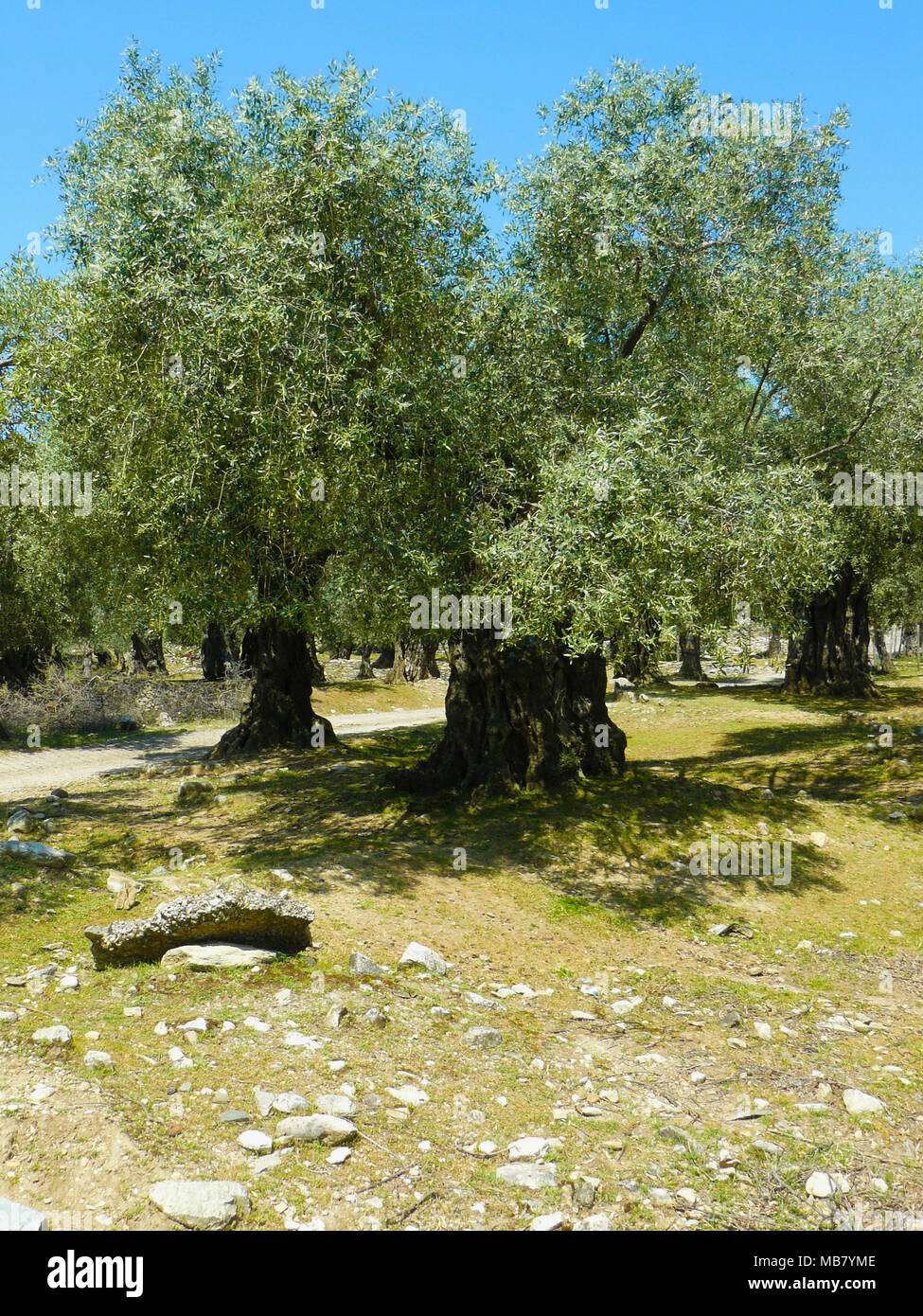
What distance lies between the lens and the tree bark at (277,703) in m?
22.3

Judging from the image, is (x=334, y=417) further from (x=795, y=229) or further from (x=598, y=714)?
(x=795, y=229)

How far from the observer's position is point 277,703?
22641mm

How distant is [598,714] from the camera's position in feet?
54.6

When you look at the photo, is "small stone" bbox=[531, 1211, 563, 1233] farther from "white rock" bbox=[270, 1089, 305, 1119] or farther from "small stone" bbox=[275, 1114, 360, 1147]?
"white rock" bbox=[270, 1089, 305, 1119]

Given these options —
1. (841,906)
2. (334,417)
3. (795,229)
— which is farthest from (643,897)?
(795,229)

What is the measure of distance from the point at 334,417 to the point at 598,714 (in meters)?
7.60

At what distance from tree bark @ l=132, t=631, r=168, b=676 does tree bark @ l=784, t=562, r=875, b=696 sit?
30005 millimetres

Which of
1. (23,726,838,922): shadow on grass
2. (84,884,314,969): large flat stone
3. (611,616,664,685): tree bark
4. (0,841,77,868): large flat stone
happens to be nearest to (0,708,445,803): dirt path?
(23,726,838,922): shadow on grass

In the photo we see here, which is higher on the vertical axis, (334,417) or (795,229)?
(795,229)
